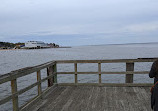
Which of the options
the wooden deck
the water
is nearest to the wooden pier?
the wooden deck

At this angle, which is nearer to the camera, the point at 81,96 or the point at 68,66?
the point at 81,96

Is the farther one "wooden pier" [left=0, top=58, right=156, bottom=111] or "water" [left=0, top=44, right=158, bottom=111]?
"water" [left=0, top=44, right=158, bottom=111]

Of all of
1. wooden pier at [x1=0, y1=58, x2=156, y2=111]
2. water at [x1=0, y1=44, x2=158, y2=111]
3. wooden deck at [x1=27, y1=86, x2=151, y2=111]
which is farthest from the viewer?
water at [x1=0, y1=44, x2=158, y2=111]

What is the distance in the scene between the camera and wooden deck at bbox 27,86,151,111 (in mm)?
4543

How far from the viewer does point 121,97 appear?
17.7 ft

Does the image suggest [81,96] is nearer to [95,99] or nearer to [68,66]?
[95,99]

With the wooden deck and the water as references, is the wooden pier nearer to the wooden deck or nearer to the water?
the wooden deck

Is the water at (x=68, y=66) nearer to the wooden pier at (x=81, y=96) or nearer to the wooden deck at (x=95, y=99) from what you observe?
the wooden pier at (x=81, y=96)

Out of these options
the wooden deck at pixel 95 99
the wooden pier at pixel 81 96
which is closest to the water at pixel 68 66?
the wooden pier at pixel 81 96

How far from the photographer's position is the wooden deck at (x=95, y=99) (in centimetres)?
454

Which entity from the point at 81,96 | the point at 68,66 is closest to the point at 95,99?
the point at 81,96

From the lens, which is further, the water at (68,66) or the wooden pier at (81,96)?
the water at (68,66)

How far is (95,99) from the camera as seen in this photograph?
5.27 meters

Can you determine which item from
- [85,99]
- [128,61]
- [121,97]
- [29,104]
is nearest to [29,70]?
[29,104]
